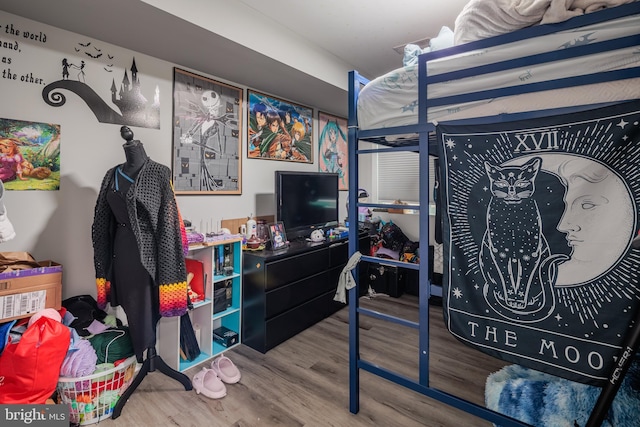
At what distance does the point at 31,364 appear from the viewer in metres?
1.51

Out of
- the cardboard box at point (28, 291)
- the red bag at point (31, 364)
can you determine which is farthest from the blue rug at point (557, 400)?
the cardboard box at point (28, 291)

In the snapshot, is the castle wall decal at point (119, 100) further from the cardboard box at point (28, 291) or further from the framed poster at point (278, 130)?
the cardboard box at point (28, 291)

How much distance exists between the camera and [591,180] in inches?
46.8

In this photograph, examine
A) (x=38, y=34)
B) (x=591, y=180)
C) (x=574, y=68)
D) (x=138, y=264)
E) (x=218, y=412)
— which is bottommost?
(x=218, y=412)

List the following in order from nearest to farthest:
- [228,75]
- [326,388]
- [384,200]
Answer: [326,388] < [228,75] < [384,200]

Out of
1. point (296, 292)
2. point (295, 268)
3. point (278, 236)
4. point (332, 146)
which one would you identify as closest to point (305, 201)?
point (278, 236)

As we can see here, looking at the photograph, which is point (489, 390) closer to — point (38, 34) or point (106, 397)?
point (106, 397)

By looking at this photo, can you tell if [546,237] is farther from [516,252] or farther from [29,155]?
[29,155]

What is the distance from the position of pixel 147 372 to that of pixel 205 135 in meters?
1.82

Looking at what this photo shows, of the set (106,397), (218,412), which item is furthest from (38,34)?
(218,412)

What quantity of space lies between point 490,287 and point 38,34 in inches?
112

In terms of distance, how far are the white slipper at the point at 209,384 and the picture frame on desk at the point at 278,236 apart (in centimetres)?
107

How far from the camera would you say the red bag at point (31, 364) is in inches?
59.1

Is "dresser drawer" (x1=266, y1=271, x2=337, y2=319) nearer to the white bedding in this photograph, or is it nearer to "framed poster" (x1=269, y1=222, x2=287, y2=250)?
"framed poster" (x1=269, y1=222, x2=287, y2=250)
